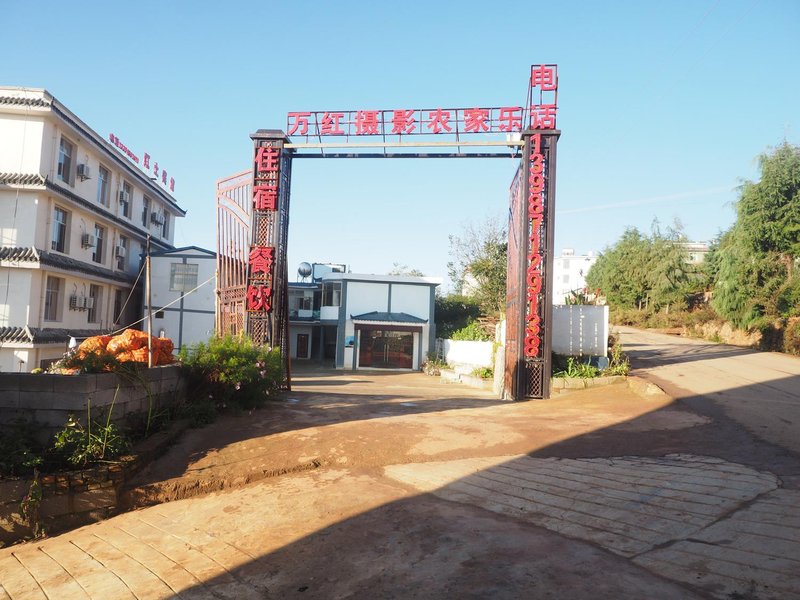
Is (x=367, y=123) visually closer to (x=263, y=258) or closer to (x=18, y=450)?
(x=263, y=258)

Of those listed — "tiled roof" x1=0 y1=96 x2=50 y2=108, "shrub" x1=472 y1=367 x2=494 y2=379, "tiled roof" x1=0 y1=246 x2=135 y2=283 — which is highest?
"tiled roof" x1=0 y1=96 x2=50 y2=108

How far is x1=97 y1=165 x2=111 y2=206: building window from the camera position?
23695mm

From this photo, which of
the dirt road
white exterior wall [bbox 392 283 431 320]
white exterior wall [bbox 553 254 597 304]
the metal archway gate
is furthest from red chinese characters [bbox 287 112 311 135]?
white exterior wall [bbox 553 254 597 304]

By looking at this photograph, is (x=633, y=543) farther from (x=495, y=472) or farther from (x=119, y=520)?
(x=119, y=520)

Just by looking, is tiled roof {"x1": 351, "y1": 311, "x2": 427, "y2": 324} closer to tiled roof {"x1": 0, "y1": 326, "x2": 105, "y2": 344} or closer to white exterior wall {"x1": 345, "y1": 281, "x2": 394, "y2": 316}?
white exterior wall {"x1": 345, "y1": 281, "x2": 394, "y2": 316}

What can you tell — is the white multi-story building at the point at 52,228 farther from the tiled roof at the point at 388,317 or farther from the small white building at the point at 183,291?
the tiled roof at the point at 388,317

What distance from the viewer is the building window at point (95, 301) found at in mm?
23520

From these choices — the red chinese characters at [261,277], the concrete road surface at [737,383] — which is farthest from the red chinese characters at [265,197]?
the concrete road surface at [737,383]

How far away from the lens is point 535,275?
12508mm

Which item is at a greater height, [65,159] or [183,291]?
[65,159]

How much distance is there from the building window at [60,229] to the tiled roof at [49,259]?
42cm

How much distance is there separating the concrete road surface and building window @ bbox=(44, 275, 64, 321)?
66.2ft

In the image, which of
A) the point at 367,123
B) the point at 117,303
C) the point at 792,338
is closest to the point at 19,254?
the point at 117,303

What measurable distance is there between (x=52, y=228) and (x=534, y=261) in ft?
58.4
